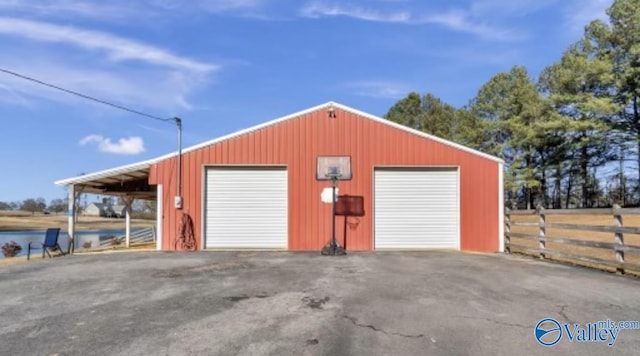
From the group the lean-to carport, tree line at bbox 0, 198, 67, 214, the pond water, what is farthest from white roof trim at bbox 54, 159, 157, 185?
tree line at bbox 0, 198, 67, 214

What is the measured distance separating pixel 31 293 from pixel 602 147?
31636 millimetres

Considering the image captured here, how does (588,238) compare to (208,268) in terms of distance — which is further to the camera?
(588,238)

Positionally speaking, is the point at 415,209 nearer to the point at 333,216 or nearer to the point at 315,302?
the point at 333,216

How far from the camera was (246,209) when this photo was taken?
14.1m

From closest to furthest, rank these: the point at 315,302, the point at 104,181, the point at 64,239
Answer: the point at 315,302 < the point at 104,181 < the point at 64,239

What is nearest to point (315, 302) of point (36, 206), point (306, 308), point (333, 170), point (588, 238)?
point (306, 308)

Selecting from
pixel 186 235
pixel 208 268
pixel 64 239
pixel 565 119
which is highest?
pixel 565 119

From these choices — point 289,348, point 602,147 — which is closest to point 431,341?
point 289,348

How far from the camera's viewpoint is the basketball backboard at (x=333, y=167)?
1363cm

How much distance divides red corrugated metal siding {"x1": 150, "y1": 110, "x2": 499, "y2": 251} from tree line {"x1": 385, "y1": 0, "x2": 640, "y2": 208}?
1589cm

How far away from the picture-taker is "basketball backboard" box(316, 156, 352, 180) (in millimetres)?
13633

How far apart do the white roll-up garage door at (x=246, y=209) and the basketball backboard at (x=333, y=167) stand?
3.45 ft

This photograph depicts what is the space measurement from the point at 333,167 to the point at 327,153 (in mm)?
595

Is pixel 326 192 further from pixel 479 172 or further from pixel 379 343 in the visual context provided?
pixel 379 343
